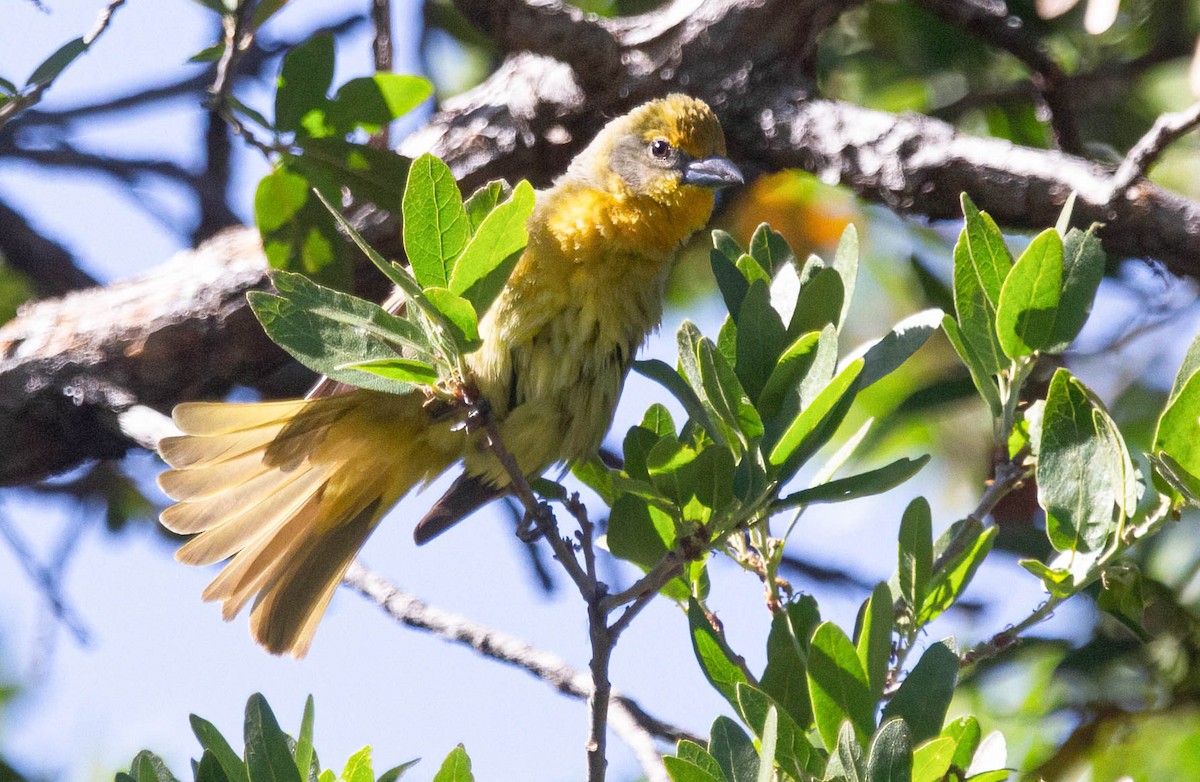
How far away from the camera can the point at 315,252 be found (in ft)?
10.6

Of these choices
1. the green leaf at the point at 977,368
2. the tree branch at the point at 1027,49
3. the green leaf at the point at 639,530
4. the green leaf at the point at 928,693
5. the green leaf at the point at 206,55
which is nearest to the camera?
the green leaf at the point at 928,693

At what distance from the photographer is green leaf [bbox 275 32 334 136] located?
3.05 metres

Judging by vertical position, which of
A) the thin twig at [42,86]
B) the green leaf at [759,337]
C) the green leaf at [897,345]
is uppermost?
the thin twig at [42,86]

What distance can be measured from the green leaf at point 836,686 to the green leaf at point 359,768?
75 cm

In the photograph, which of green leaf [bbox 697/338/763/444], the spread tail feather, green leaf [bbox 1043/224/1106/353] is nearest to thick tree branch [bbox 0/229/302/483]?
the spread tail feather

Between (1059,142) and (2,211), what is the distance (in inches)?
137

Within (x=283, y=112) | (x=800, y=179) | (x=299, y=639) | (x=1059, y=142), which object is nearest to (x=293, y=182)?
(x=283, y=112)

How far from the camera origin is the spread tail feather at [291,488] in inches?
129

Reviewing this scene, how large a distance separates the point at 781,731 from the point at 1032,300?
813 mm

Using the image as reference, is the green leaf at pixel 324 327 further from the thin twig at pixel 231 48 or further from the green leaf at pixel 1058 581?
the thin twig at pixel 231 48

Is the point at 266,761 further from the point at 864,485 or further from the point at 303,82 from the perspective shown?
the point at 303,82

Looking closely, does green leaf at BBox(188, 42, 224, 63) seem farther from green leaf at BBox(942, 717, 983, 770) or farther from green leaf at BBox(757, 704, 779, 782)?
green leaf at BBox(942, 717, 983, 770)

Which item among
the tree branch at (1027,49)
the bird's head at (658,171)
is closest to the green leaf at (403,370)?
the bird's head at (658,171)

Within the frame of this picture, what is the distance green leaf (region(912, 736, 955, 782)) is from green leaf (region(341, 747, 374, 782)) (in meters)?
0.89
